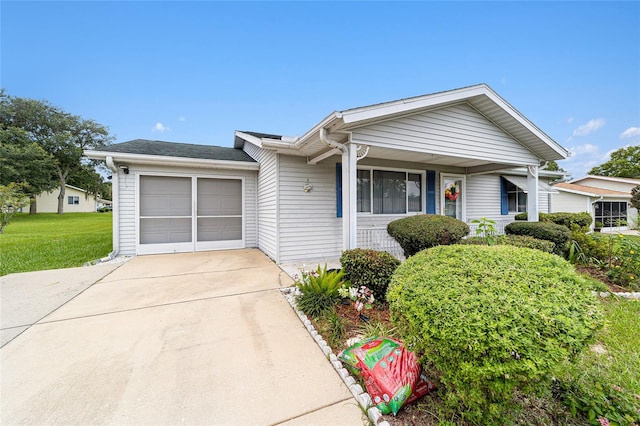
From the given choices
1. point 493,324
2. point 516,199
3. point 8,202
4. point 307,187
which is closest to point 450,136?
point 307,187

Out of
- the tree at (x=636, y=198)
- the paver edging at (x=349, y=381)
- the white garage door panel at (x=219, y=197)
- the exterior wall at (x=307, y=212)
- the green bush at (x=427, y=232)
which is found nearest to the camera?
the paver edging at (x=349, y=381)

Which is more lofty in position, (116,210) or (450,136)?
(450,136)

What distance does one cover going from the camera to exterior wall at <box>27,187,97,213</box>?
28078 millimetres

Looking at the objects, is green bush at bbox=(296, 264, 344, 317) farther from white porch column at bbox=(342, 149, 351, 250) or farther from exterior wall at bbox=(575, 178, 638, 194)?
exterior wall at bbox=(575, 178, 638, 194)

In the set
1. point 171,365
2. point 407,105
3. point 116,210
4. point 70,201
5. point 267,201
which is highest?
point 407,105

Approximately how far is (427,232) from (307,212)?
2880 millimetres

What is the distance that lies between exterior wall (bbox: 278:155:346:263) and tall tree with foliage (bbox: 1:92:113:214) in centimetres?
2761

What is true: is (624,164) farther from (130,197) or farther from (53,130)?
(53,130)

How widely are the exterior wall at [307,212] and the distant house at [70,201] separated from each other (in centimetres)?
3430

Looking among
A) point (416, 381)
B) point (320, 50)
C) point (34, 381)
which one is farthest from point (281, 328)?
point (320, 50)

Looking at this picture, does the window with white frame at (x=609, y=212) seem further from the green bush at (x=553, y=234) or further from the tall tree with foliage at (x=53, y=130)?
the tall tree with foliage at (x=53, y=130)

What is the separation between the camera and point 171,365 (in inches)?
91.3

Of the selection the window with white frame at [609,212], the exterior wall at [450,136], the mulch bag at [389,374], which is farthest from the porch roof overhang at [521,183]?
the mulch bag at [389,374]

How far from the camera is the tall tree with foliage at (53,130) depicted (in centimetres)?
2319
